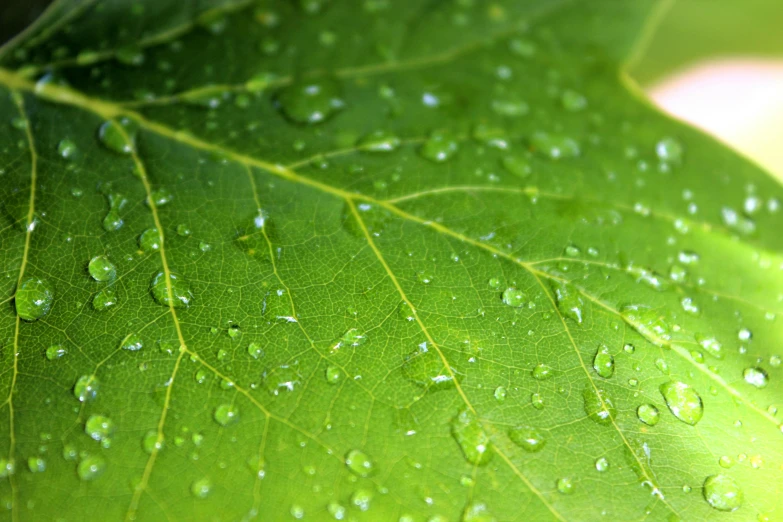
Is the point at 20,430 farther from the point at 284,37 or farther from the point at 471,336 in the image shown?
the point at 284,37

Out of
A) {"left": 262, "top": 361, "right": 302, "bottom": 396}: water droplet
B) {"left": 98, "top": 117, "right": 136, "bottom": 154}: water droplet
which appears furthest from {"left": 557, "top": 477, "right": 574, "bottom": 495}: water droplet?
{"left": 98, "top": 117, "right": 136, "bottom": 154}: water droplet

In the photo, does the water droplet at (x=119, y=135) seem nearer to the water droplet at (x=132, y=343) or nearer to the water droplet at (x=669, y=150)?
the water droplet at (x=132, y=343)

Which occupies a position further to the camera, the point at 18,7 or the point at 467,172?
the point at 18,7

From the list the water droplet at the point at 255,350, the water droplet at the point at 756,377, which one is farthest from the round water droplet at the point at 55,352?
the water droplet at the point at 756,377

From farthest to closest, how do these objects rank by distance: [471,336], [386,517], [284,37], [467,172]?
1. [284,37]
2. [467,172]
3. [471,336]
4. [386,517]

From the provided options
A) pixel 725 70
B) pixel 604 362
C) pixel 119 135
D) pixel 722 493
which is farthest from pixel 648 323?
pixel 725 70

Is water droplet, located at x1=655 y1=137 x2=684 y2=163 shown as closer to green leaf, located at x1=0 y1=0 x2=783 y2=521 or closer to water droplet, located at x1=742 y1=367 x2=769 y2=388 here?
green leaf, located at x1=0 y1=0 x2=783 y2=521

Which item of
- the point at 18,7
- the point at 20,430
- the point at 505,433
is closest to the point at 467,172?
the point at 505,433

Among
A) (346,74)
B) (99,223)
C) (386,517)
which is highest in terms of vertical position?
(346,74)
